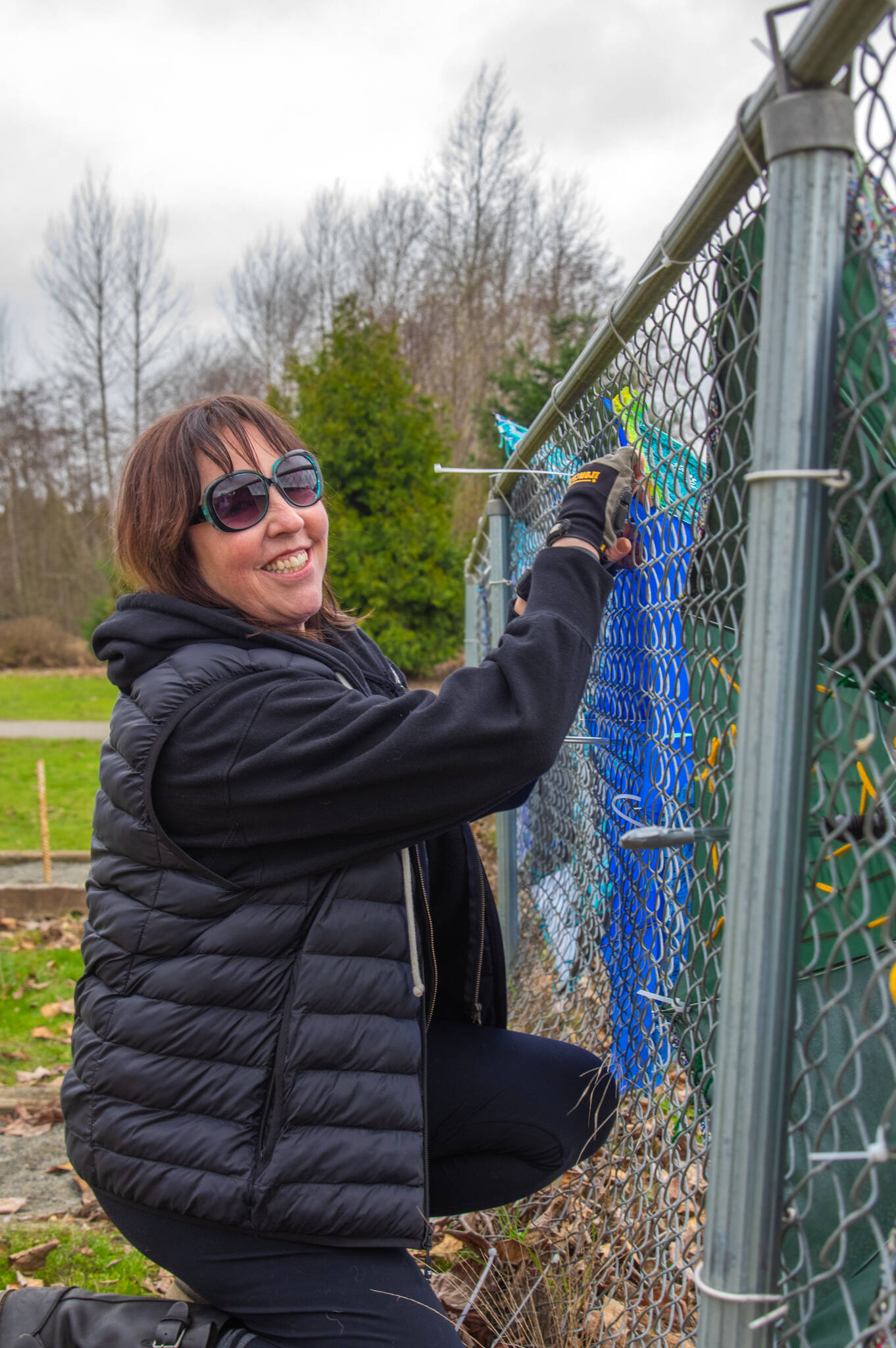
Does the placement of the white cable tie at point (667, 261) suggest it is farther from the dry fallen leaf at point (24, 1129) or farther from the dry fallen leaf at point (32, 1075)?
the dry fallen leaf at point (32, 1075)

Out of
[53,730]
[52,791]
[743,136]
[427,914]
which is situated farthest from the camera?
[53,730]

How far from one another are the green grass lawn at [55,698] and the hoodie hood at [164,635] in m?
15.2

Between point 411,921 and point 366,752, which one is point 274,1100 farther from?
point 366,752

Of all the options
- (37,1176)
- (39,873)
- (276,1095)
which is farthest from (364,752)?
(39,873)

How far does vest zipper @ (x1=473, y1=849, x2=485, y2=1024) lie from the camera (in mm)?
2238

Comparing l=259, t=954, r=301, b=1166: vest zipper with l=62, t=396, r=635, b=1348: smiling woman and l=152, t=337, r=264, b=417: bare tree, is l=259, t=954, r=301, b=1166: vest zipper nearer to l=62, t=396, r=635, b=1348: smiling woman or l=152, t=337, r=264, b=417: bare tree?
l=62, t=396, r=635, b=1348: smiling woman

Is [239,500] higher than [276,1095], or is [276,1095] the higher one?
[239,500]

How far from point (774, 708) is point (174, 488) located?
1370mm

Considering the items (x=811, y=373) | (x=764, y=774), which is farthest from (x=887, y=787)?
(x=811, y=373)

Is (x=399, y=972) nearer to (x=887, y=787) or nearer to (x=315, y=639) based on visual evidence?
(x=315, y=639)

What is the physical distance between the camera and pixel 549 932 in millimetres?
3383

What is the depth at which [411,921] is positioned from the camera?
1866 mm

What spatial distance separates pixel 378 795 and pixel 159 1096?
2.05 ft

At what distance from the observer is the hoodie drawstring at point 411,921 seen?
1.83m
